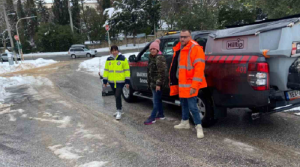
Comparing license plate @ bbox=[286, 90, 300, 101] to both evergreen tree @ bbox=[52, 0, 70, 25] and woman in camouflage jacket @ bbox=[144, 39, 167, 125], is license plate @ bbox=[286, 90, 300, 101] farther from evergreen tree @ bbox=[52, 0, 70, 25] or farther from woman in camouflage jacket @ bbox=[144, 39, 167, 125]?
evergreen tree @ bbox=[52, 0, 70, 25]

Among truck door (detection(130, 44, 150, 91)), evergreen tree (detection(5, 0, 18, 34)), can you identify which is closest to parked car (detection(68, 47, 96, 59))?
evergreen tree (detection(5, 0, 18, 34))

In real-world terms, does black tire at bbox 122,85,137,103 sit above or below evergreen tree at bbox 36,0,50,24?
below

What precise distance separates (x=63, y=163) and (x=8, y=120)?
131 inches

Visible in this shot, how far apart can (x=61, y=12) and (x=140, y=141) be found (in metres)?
52.3

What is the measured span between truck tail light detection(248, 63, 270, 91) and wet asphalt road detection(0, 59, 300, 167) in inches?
38.2

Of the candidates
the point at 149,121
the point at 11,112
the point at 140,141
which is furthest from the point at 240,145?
the point at 11,112

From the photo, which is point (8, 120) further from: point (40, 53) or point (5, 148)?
point (40, 53)

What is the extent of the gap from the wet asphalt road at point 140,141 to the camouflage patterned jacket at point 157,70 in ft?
3.00

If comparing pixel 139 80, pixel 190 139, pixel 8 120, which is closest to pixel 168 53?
pixel 139 80

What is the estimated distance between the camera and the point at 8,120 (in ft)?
20.0

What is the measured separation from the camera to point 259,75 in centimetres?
364

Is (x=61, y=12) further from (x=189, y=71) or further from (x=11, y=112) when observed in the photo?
(x=189, y=71)

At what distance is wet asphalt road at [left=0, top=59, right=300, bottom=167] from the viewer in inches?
141

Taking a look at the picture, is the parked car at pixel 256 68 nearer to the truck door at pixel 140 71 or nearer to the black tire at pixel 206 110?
the black tire at pixel 206 110
